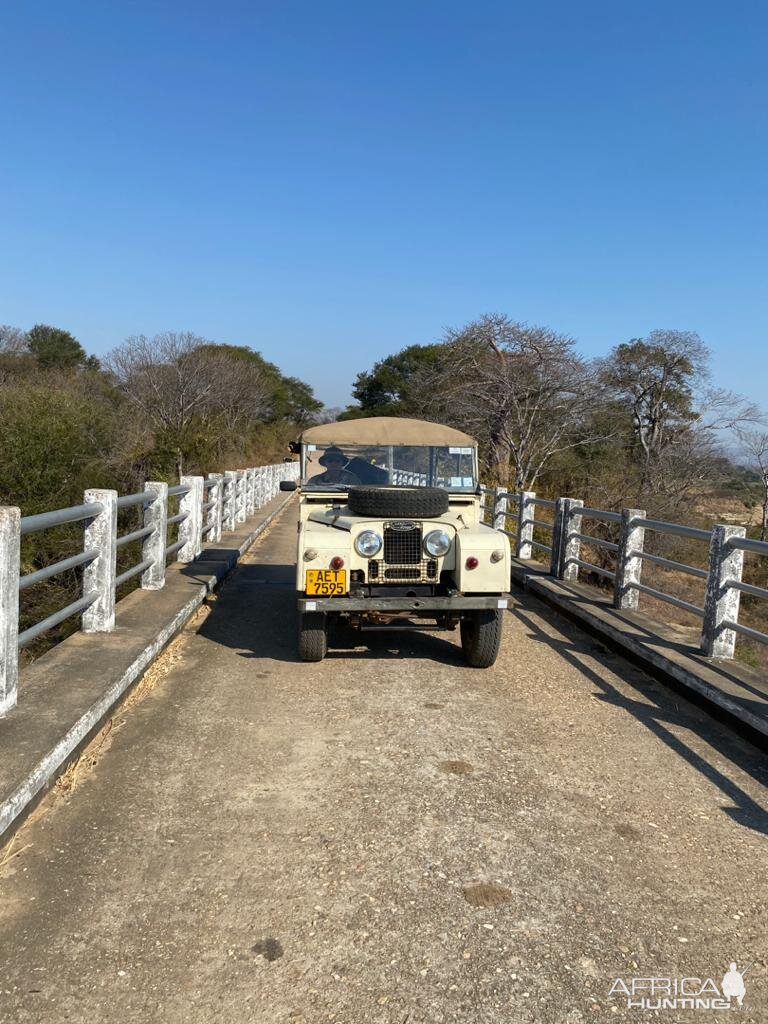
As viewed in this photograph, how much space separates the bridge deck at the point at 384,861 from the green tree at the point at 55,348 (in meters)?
50.6

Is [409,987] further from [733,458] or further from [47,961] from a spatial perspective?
[733,458]

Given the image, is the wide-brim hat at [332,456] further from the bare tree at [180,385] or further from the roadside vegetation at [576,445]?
the bare tree at [180,385]

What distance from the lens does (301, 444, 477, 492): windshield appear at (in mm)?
7602

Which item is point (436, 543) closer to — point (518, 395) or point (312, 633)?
point (312, 633)

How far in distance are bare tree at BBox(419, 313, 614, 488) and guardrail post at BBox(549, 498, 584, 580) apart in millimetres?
9974

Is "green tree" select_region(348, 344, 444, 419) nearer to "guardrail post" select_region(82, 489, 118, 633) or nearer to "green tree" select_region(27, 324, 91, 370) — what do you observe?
"green tree" select_region(27, 324, 91, 370)

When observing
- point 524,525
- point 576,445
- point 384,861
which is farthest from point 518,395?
point 384,861

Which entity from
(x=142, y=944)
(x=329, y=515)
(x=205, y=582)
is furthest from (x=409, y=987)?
(x=205, y=582)

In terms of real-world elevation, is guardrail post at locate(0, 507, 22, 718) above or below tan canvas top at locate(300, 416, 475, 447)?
below

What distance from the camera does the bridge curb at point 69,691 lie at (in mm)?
3617

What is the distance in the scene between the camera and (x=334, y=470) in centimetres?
773

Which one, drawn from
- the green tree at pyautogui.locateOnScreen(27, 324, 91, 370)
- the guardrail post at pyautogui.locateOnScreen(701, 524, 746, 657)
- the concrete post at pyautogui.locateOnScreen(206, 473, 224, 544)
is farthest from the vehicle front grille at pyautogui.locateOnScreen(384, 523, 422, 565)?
the green tree at pyautogui.locateOnScreen(27, 324, 91, 370)

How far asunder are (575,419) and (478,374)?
2879mm

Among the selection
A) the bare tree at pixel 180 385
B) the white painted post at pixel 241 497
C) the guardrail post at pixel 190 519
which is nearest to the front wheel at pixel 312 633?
the guardrail post at pixel 190 519
